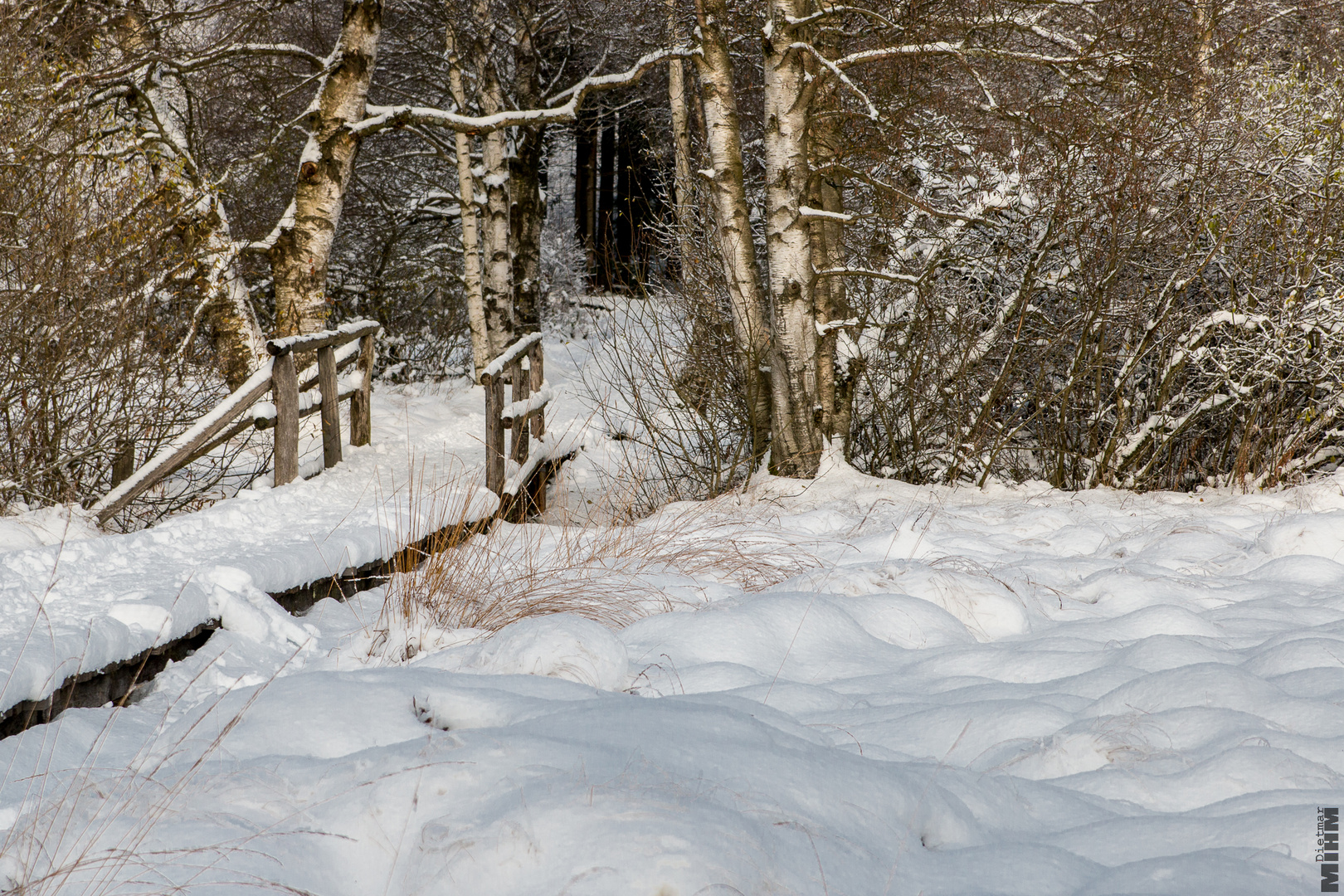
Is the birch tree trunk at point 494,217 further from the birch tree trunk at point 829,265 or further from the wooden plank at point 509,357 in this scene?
the birch tree trunk at point 829,265

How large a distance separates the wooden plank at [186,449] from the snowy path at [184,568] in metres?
0.29

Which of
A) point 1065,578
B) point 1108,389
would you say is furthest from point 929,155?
point 1065,578

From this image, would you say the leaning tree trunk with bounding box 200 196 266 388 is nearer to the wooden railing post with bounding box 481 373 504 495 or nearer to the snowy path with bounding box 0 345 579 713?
the wooden railing post with bounding box 481 373 504 495

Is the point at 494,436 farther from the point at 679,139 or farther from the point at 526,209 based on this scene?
the point at 679,139

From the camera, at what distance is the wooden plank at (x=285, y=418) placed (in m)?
5.15

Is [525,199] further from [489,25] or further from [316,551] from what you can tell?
[316,551]

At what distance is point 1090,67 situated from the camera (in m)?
5.59

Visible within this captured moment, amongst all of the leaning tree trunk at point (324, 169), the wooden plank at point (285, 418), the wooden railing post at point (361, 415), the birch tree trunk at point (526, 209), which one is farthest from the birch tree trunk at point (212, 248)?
the birch tree trunk at point (526, 209)

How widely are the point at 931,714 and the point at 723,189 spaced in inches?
185

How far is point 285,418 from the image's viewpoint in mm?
5176

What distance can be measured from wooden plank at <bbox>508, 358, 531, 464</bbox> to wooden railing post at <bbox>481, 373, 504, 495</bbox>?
0.37 meters

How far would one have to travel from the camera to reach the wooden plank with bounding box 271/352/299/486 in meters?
5.15

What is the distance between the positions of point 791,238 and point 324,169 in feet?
13.3

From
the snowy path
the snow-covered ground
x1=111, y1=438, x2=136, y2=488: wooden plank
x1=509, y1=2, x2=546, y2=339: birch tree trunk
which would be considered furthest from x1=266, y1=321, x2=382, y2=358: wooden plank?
x1=509, y1=2, x2=546, y2=339: birch tree trunk
